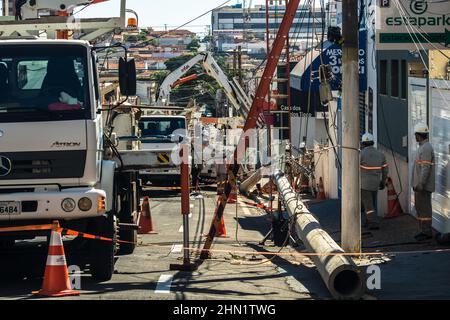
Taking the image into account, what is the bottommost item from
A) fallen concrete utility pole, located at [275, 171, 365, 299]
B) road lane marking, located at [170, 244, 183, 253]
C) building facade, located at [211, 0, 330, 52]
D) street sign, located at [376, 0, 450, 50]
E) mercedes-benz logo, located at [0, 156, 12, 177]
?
road lane marking, located at [170, 244, 183, 253]

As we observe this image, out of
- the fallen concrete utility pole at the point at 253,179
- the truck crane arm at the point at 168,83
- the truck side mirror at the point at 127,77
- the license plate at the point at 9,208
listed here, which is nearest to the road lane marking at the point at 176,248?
the truck side mirror at the point at 127,77

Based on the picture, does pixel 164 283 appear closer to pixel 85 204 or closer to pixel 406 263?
pixel 85 204

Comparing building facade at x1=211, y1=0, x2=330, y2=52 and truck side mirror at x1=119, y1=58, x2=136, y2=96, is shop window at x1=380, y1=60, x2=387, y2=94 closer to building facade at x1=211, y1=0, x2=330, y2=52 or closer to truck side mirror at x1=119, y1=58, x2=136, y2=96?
building facade at x1=211, y1=0, x2=330, y2=52

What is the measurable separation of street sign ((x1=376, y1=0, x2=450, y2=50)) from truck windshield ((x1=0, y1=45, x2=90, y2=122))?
653cm

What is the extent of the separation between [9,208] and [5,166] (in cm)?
55

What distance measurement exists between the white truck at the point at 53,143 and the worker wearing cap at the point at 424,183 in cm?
568

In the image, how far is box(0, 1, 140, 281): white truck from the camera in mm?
12516

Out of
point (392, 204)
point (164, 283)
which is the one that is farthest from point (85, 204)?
point (392, 204)

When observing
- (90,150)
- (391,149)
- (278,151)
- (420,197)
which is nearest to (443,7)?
(420,197)

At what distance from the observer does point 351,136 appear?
49.0 ft

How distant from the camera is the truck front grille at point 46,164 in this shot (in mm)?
12586

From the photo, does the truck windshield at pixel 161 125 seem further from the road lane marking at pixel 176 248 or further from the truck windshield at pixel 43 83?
the truck windshield at pixel 43 83

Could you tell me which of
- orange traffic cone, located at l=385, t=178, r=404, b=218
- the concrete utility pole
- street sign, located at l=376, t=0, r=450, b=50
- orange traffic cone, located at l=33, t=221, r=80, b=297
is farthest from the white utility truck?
orange traffic cone, located at l=33, t=221, r=80, b=297

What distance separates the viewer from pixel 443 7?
17.2 m
